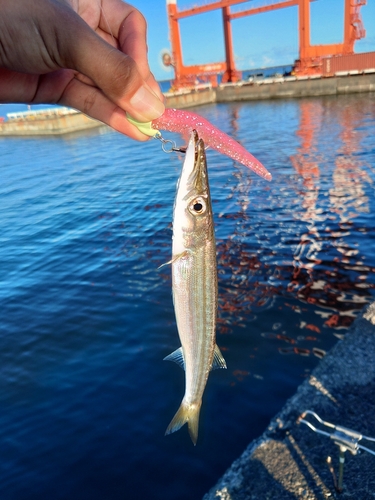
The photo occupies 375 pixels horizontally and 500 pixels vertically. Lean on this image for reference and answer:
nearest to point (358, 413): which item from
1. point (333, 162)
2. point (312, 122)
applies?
point (333, 162)

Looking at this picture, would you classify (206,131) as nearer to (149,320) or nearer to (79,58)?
(79,58)

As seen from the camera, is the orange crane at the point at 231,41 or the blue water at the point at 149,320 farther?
the orange crane at the point at 231,41

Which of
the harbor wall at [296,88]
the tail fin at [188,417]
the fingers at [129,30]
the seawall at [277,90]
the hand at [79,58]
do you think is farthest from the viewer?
the seawall at [277,90]

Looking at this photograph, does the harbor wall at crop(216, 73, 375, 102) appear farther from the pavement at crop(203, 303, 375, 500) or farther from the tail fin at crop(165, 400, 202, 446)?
the tail fin at crop(165, 400, 202, 446)

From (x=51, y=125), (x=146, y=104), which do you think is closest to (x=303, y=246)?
(x=146, y=104)

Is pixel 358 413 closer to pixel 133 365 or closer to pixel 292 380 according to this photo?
pixel 292 380

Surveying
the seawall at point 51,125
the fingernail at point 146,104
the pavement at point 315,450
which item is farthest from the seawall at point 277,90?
the fingernail at point 146,104

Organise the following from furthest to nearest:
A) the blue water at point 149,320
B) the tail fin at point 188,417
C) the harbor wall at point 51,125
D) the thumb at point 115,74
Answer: the harbor wall at point 51,125, the blue water at point 149,320, the tail fin at point 188,417, the thumb at point 115,74

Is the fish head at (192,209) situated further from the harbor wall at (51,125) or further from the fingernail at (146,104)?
the harbor wall at (51,125)
